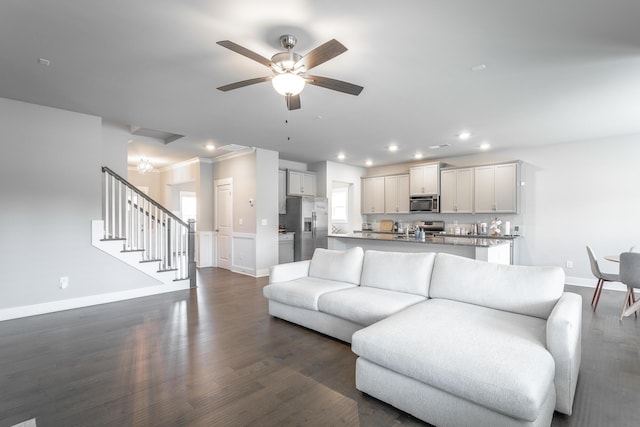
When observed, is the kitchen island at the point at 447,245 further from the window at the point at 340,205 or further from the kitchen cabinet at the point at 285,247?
the window at the point at 340,205

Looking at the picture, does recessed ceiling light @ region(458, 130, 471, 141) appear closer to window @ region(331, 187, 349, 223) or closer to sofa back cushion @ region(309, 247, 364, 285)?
sofa back cushion @ region(309, 247, 364, 285)

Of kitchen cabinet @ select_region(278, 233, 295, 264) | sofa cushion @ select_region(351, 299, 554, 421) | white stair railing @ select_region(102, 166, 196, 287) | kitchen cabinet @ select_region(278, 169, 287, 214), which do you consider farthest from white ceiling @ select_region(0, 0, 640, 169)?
kitchen cabinet @ select_region(278, 233, 295, 264)

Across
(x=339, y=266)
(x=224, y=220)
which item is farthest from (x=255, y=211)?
(x=339, y=266)

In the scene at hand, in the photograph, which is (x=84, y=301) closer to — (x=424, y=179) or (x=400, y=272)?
(x=400, y=272)

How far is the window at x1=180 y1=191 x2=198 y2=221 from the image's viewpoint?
9.29 meters

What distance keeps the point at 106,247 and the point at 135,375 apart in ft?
9.02

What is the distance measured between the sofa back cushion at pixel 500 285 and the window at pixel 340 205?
562 cm

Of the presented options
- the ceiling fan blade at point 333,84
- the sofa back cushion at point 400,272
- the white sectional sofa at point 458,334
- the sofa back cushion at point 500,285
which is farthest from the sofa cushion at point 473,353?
the ceiling fan blade at point 333,84

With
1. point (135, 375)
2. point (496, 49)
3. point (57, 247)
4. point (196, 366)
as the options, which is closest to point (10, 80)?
point (57, 247)

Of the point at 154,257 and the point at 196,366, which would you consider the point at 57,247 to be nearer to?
the point at 154,257

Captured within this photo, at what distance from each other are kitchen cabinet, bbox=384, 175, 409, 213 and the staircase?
4.99 meters

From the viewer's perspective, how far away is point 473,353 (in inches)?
69.4

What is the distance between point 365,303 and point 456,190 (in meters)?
5.08

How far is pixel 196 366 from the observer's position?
2.57 metres
